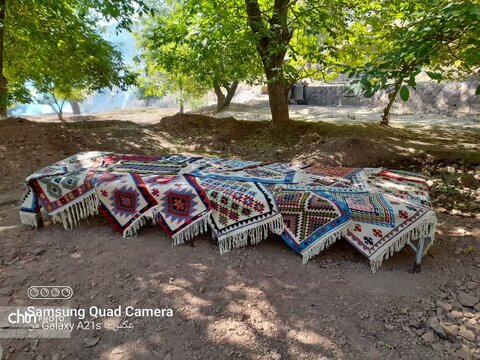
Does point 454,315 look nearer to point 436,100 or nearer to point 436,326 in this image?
point 436,326

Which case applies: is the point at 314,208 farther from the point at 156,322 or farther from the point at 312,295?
Answer: the point at 156,322

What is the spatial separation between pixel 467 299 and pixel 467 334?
1.40 ft

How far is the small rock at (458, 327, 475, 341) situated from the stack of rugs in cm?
78

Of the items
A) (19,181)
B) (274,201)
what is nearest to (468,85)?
(274,201)

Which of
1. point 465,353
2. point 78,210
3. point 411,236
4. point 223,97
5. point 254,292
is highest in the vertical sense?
point 223,97

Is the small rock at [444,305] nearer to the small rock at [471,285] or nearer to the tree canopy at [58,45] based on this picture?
the small rock at [471,285]

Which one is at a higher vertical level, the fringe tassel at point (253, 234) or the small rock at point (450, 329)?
the fringe tassel at point (253, 234)

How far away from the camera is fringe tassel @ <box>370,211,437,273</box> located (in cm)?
268

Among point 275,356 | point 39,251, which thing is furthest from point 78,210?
point 275,356

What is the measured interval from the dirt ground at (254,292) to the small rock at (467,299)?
0.4 inches

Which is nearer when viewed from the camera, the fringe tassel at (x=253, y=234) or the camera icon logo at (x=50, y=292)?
the camera icon logo at (x=50, y=292)

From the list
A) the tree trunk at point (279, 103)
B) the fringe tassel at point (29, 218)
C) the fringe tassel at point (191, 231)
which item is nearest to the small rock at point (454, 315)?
the fringe tassel at point (191, 231)

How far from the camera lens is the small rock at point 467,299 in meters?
2.35

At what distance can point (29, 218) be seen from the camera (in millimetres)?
3535
